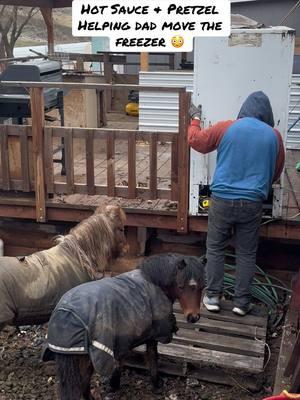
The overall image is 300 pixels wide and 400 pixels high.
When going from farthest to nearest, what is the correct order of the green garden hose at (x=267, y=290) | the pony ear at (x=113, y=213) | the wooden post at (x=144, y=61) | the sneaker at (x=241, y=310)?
the wooden post at (x=144, y=61), the green garden hose at (x=267, y=290), the sneaker at (x=241, y=310), the pony ear at (x=113, y=213)

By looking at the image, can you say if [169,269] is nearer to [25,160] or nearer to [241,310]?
[241,310]

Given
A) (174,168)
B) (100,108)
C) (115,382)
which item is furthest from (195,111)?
(100,108)

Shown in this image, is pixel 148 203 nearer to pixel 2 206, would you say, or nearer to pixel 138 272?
pixel 2 206

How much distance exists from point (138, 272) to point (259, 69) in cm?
210

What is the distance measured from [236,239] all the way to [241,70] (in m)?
1.42

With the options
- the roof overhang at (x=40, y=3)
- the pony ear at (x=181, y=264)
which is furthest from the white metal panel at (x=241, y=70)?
the roof overhang at (x=40, y=3)

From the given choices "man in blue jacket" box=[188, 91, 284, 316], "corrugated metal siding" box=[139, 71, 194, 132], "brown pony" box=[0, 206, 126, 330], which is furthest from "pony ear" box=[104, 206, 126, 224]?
"corrugated metal siding" box=[139, 71, 194, 132]

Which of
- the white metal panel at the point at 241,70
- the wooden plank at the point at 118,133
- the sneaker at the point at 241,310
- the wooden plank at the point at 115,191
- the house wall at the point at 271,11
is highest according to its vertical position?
the house wall at the point at 271,11

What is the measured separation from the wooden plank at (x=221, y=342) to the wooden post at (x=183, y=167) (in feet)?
3.64

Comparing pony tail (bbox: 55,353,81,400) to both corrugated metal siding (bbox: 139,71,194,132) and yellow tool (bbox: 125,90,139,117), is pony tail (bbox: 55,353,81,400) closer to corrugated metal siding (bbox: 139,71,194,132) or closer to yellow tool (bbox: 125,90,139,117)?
corrugated metal siding (bbox: 139,71,194,132)

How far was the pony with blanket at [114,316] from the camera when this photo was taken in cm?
315

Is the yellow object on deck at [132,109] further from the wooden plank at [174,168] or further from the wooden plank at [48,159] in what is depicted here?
the wooden plank at [174,168]

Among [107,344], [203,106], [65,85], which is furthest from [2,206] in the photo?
[107,344]

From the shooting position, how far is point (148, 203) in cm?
531
